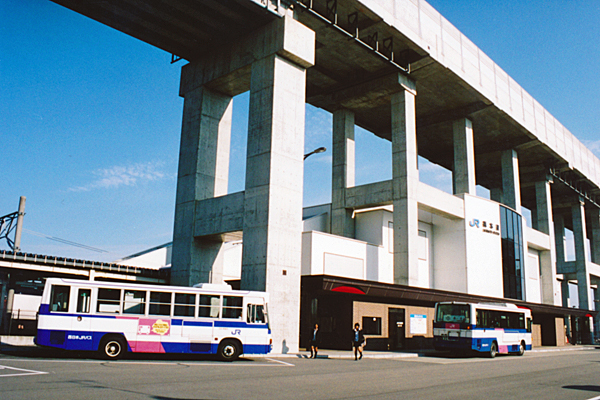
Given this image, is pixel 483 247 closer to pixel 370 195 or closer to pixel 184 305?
pixel 370 195

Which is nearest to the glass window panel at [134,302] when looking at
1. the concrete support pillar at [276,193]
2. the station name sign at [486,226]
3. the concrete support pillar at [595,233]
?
the concrete support pillar at [276,193]

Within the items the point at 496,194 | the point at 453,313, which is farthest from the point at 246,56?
the point at 496,194

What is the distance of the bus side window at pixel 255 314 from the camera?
20375mm

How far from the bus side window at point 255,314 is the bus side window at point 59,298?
676 cm

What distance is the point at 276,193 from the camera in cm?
2594

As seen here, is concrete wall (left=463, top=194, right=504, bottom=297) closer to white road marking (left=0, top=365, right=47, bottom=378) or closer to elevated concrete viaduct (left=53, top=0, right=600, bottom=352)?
elevated concrete viaduct (left=53, top=0, right=600, bottom=352)

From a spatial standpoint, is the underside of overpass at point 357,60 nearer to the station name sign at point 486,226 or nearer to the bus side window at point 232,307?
the station name sign at point 486,226

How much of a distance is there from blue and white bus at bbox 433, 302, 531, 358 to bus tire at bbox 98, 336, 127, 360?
17.3 meters

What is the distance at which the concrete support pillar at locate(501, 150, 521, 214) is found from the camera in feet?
158

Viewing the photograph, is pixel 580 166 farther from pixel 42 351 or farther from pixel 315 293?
pixel 42 351

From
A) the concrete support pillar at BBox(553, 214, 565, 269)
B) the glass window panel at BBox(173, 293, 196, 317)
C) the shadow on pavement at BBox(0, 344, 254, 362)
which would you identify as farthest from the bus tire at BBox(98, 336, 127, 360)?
the concrete support pillar at BBox(553, 214, 565, 269)

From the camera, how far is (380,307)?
31.4 m

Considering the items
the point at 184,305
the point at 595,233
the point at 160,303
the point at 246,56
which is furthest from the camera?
the point at 595,233

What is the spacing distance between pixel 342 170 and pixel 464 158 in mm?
11001
